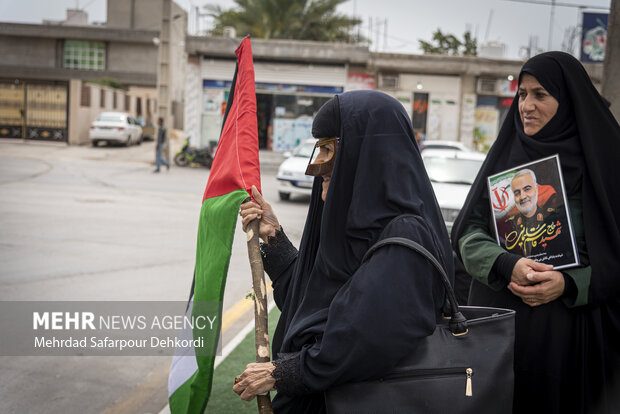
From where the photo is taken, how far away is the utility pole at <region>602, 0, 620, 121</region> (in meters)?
3.87

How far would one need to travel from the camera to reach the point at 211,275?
7.65ft

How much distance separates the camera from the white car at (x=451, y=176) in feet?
26.8

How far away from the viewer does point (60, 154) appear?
24734 mm

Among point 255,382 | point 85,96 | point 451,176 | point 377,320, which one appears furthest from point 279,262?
point 85,96

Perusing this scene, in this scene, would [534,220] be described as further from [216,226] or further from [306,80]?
[306,80]

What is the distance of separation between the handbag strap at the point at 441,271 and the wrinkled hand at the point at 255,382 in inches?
18.2

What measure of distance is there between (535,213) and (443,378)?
3.24 ft

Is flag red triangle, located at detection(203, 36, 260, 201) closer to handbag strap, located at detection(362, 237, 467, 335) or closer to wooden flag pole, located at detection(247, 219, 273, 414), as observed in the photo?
wooden flag pole, located at detection(247, 219, 273, 414)

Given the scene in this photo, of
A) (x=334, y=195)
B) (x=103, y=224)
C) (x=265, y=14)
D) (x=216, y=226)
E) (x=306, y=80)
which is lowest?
(x=103, y=224)

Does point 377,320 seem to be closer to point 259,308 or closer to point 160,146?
point 259,308

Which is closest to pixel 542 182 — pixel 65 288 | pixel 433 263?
pixel 433 263

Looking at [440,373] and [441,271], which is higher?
[441,271]

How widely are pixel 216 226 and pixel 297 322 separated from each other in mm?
650

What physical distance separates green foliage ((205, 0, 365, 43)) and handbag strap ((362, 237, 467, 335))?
1056 inches
